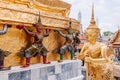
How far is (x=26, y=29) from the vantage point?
7.22ft

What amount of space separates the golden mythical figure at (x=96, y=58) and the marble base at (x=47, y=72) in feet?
1.12

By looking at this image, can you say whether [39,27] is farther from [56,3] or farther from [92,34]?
[56,3]

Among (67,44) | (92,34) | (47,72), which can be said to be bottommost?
(47,72)

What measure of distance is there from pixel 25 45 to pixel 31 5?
21.4 inches

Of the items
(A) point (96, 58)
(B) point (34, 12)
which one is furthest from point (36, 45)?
(A) point (96, 58)

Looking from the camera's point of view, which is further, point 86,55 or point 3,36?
point 86,55

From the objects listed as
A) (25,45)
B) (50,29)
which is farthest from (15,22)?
(50,29)

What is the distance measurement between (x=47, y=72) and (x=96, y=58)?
67 cm

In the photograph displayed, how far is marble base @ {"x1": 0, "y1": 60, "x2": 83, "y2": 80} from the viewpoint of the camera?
198 centimetres

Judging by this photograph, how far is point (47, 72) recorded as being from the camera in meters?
2.44

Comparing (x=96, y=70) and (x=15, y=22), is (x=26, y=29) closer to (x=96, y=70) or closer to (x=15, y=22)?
(x=15, y=22)

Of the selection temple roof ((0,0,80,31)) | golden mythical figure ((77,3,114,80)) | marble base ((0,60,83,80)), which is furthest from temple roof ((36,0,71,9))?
marble base ((0,60,83,80))

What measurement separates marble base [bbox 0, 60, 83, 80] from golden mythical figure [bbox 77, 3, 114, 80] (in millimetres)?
341

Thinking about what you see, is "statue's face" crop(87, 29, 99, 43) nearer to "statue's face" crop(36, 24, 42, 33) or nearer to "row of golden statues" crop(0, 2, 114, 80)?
"row of golden statues" crop(0, 2, 114, 80)
